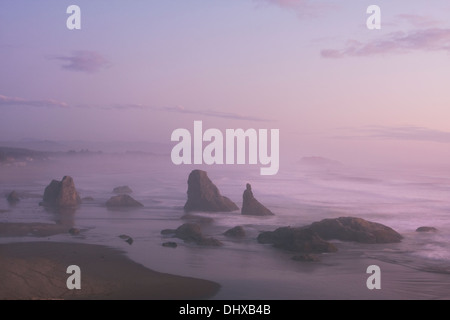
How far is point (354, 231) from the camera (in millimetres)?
43562

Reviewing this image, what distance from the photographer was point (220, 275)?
31578mm

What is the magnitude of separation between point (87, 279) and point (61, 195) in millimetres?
36560

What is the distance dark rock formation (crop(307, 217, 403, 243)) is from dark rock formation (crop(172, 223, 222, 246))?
10.3m

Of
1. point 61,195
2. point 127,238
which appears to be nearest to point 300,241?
point 127,238

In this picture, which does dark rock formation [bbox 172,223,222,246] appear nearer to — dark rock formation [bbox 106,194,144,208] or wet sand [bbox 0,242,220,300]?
wet sand [bbox 0,242,220,300]

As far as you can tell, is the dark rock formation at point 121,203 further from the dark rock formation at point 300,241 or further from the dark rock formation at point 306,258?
the dark rock formation at point 306,258

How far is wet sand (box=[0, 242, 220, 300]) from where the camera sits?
25984 mm

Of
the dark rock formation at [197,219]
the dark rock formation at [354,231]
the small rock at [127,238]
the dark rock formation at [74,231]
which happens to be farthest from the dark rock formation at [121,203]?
the dark rock formation at [354,231]

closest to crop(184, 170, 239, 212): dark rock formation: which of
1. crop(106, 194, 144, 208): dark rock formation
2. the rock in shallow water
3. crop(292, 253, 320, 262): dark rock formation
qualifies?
crop(106, 194, 144, 208): dark rock formation

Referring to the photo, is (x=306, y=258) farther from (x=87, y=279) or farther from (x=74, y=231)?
(x=74, y=231)

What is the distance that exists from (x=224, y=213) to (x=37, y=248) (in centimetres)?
2850

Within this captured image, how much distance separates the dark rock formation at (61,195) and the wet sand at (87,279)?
26878 mm
